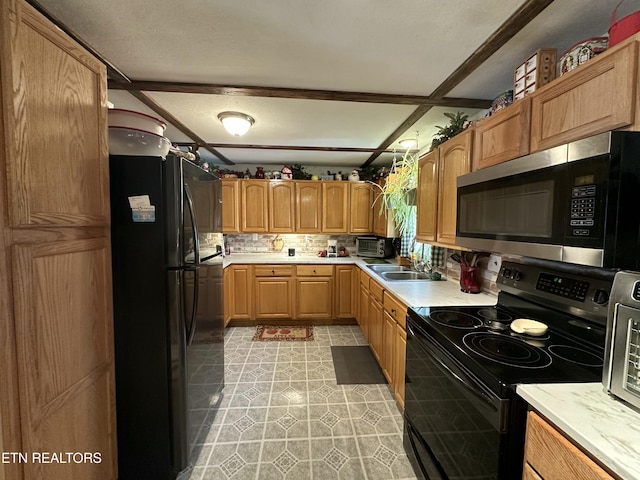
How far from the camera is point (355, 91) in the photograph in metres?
1.98

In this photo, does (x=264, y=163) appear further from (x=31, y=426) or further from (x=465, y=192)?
(x=31, y=426)

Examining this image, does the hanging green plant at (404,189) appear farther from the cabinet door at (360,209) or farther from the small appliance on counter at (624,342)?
the small appliance on counter at (624,342)

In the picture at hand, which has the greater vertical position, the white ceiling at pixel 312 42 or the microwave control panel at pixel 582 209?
the white ceiling at pixel 312 42

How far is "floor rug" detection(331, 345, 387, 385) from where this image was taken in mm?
2414

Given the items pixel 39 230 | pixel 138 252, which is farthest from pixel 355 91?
pixel 39 230

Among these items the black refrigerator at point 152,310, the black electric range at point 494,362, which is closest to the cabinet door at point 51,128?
the black refrigerator at point 152,310

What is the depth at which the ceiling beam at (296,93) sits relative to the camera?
1.86 metres

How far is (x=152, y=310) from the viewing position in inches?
54.3

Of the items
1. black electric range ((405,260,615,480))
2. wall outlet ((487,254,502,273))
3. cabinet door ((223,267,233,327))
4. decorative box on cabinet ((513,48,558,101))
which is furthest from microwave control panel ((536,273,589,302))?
cabinet door ((223,267,233,327))

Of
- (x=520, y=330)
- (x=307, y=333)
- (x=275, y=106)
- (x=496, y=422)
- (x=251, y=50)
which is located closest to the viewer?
(x=496, y=422)

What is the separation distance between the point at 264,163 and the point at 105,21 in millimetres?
2997

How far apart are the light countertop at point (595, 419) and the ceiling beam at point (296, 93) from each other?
196cm

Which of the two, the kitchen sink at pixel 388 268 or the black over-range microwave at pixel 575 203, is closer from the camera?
the black over-range microwave at pixel 575 203

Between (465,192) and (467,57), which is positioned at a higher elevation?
(467,57)
